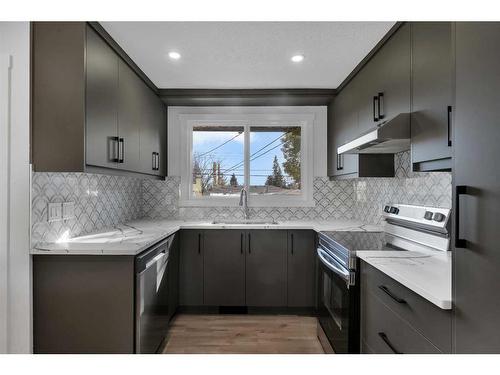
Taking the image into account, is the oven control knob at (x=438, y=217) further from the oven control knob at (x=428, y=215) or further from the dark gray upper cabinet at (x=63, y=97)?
the dark gray upper cabinet at (x=63, y=97)

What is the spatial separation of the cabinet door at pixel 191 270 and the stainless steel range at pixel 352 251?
114 centimetres

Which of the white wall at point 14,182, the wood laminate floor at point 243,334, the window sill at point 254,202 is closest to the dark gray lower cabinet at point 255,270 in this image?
the wood laminate floor at point 243,334

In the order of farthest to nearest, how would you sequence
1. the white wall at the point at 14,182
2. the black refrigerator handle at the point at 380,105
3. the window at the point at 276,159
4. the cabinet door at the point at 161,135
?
1. the window at the point at 276,159
2. the cabinet door at the point at 161,135
3. the black refrigerator handle at the point at 380,105
4. the white wall at the point at 14,182

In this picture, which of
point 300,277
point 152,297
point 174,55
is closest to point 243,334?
point 300,277

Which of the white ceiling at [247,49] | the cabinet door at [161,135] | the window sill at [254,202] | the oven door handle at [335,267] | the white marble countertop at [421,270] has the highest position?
the white ceiling at [247,49]

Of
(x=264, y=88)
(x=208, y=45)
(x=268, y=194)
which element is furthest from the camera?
(x=268, y=194)

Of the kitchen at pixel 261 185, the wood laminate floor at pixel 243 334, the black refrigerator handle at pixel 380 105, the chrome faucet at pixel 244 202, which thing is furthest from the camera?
the chrome faucet at pixel 244 202

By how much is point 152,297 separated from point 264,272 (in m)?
1.14

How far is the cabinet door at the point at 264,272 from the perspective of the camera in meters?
2.77

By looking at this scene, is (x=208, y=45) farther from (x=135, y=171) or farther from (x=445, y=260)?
(x=445, y=260)

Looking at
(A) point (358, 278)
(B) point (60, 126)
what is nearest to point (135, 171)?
(B) point (60, 126)

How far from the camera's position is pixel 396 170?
95.0 inches

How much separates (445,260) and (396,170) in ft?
3.54

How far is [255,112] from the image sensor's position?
3.27 m
